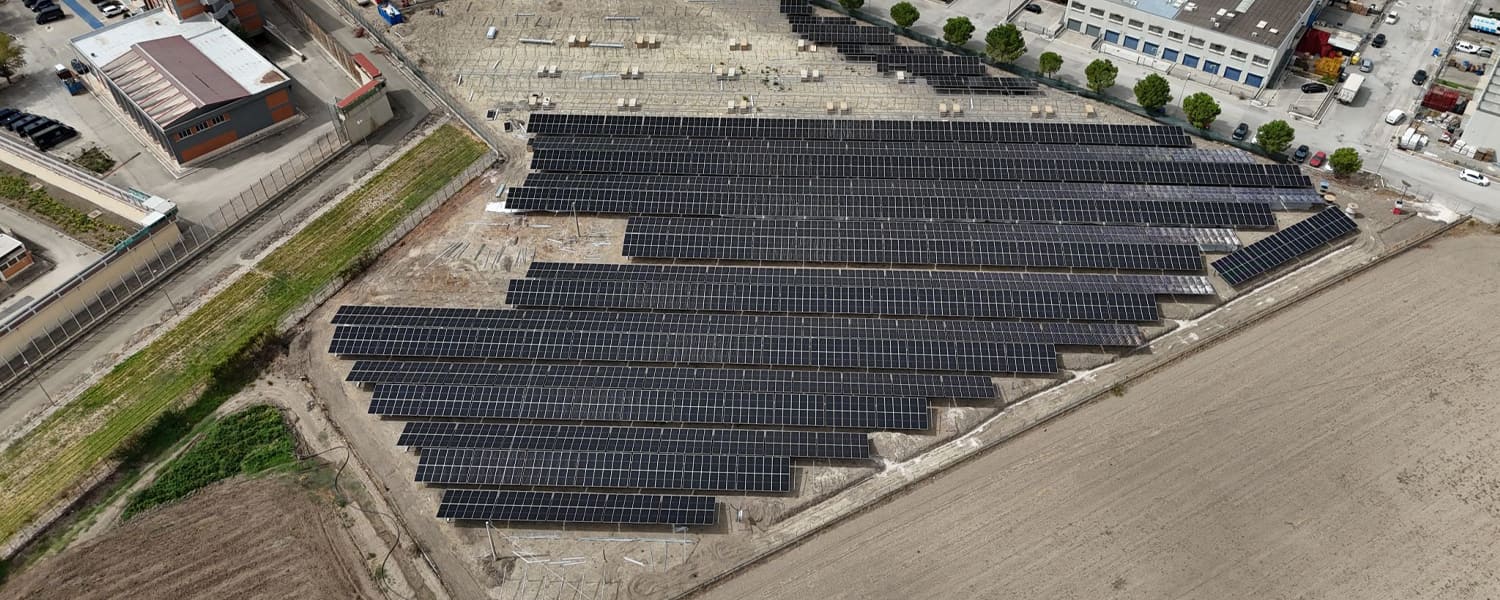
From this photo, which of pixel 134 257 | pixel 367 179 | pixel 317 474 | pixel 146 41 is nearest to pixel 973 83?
pixel 367 179

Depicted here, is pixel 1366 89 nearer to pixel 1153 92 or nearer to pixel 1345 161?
pixel 1345 161

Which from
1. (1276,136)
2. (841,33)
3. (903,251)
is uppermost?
(1276,136)

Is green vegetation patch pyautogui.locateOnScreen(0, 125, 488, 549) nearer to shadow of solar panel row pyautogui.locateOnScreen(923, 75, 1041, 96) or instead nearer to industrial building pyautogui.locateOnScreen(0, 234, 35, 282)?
industrial building pyautogui.locateOnScreen(0, 234, 35, 282)

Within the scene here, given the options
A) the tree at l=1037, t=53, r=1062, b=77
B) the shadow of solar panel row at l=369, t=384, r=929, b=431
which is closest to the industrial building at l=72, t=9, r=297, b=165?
the shadow of solar panel row at l=369, t=384, r=929, b=431

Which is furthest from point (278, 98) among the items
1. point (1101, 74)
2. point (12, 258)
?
point (1101, 74)

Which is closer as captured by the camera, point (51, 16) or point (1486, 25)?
point (1486, 25)
